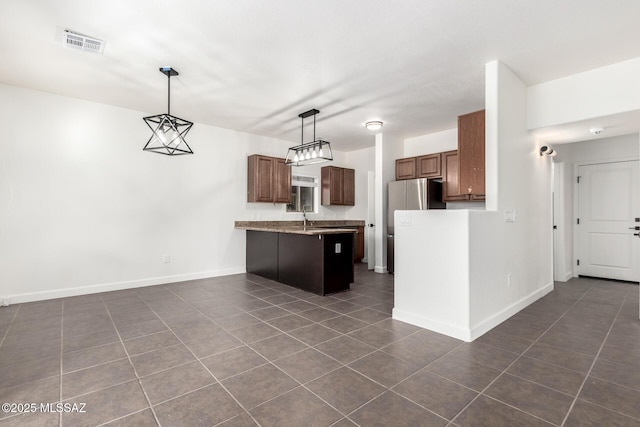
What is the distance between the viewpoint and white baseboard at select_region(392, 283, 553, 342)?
274 centimetres

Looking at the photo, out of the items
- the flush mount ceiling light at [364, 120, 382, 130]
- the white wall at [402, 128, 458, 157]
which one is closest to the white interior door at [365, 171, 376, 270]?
the white wall at [402, 128, 458, 157]

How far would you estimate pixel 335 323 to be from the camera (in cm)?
313

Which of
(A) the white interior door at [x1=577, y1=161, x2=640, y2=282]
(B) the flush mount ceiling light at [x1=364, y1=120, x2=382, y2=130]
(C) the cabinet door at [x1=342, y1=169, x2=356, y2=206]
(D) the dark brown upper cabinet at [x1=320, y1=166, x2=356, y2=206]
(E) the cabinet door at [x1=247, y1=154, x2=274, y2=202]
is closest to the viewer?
(A) the white interior door at [x1=577, y1=161, x2=640, y2=282]

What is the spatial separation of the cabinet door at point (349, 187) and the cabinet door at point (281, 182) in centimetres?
159

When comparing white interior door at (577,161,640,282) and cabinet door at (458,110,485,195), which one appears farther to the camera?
white interior door at (577,161,640,282)

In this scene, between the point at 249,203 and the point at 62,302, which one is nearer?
the point at 62,302

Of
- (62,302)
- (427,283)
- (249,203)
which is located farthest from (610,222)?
(62,302)

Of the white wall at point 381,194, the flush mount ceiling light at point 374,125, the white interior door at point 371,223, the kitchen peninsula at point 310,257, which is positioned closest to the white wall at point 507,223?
the kitchen peninsula at point 310,257

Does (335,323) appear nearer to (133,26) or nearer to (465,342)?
(465,342)

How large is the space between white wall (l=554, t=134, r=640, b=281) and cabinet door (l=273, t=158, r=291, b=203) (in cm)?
478

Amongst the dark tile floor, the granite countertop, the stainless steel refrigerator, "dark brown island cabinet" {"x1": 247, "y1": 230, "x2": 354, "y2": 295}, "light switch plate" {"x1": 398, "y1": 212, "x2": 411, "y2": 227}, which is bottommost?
the dark tile floor

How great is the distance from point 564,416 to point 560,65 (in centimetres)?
333

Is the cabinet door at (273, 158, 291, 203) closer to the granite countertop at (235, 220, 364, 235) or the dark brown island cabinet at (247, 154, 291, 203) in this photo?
the dark brown island cabinet at (247, 154, 291, 203)

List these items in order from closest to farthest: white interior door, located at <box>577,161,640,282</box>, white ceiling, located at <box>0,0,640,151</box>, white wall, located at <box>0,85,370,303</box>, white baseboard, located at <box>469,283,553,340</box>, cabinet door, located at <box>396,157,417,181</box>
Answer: white ceiling, located at <box>0,0,640,151</box> < white baseboard, located at <box>469,283,553,340</box> < white wall, located at <box>0,85,370,303</box> < white interior door, located at <box>577,161,640,282</box> < cabinet door, located at <box>396,157,417,181</box>
